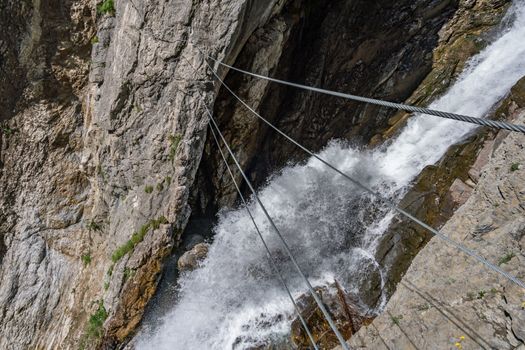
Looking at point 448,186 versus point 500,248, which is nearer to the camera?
point 500,248

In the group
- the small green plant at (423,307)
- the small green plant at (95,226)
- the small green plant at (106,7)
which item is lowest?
the small green plant at (95,226)

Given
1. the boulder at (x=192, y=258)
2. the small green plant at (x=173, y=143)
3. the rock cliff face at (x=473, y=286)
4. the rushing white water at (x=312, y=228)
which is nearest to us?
the rock cliff face at (x=473, y=286)

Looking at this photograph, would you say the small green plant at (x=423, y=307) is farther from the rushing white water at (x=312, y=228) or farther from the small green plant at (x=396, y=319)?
the rushing white water at (x=312, y=228)

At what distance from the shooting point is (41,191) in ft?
29.9

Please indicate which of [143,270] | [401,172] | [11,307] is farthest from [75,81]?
[401,172]

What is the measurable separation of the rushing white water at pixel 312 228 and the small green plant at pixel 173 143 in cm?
210

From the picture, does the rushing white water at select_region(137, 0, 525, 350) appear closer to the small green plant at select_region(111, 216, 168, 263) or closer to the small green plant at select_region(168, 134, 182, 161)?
the small green plant at select_region(111, 216, 168, 263)

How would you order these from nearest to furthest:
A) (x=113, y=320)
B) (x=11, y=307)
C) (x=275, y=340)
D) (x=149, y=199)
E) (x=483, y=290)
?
1. (x=483, y=290)
2. (x=275, y=340)
3. (x=113, y=320)
4. (x=149, y=199)
5. (x=11, y=307)

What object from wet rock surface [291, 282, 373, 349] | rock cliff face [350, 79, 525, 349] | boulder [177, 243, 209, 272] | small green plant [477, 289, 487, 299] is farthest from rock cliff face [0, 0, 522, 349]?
small green plant [477, 289, 487, 299]

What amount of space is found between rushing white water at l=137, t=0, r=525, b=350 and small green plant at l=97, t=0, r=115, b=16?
5821 mm

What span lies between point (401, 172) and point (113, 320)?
7217 mm

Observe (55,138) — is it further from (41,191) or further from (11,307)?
(11,307)

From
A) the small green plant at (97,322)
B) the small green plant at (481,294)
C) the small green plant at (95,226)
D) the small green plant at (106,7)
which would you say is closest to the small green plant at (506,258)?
the small green plant at (481,294)

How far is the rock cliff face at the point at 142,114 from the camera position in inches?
291
